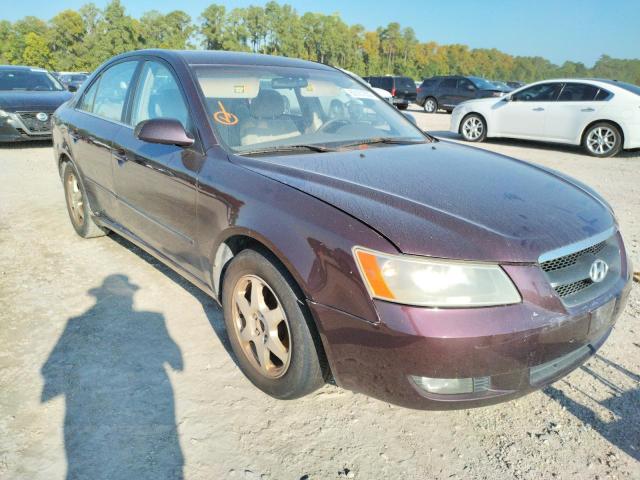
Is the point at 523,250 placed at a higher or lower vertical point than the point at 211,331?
higher

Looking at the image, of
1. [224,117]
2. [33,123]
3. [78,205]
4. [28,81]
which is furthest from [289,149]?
[28,81]

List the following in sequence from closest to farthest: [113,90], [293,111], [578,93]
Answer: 1. [293,111]
2. [113,90]
3. [578,93]

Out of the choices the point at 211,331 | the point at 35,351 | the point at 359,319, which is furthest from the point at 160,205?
the point at 359,319

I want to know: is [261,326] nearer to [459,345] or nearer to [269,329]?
[269,329]

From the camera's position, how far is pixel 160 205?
2934 millimetres

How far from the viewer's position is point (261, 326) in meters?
2.32

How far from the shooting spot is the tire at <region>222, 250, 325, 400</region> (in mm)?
2031

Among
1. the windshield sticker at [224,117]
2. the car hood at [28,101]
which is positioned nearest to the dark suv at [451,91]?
the car hood at [28,101]

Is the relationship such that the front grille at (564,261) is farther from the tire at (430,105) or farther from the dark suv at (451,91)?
the tire at (430,105)

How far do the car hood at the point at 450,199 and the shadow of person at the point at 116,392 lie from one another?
1.20 meters

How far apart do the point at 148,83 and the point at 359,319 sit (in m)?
2.39

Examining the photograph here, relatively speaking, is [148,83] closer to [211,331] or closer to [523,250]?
[211,331]

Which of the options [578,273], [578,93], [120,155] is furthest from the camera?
[578,93]

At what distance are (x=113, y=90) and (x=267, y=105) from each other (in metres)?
1.58
